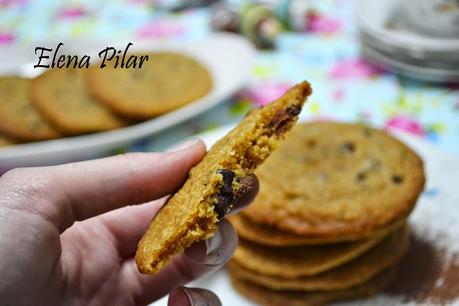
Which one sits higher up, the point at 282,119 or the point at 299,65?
the point at 282,119

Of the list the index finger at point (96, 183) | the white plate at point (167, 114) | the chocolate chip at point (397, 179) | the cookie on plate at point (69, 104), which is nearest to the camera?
the index finger at point (96, 183)

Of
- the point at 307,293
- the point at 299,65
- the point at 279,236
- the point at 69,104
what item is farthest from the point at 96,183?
the point at 299,65

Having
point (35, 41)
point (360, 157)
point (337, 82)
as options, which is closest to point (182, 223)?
point (360, 157)

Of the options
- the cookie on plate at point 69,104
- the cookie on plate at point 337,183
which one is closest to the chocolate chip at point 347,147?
the cookie on plate at point 337,183

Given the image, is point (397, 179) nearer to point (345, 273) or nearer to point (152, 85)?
point (345, 273)

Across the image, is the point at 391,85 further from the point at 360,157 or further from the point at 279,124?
the point at 279,124

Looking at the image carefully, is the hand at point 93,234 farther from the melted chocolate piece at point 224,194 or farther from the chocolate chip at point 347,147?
the chocolate chip at point 347,147
